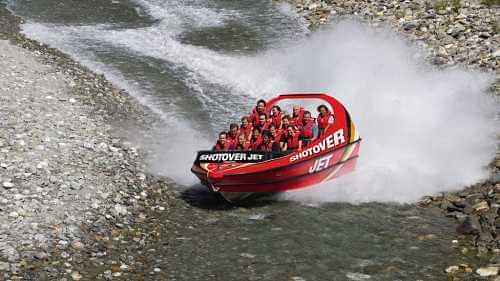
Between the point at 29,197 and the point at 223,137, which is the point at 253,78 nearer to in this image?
the point at 223,137

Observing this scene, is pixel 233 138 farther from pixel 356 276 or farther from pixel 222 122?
pixel 356 276

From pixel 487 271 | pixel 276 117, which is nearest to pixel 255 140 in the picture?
pixel 276 117

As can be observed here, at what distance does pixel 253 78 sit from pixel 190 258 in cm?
1642

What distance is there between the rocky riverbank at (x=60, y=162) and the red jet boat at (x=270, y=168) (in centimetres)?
209

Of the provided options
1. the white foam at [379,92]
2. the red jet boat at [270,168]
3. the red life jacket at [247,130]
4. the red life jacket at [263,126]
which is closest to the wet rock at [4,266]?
the red jet boat at [270,168]

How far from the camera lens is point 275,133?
19500mm

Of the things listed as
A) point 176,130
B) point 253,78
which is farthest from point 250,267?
point 253,78

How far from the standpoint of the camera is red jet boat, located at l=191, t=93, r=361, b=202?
17.7 meters

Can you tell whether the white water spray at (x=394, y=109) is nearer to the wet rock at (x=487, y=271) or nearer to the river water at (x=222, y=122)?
the river water at (x=222, y=122)

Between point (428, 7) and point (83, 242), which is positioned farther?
point (428, 7)

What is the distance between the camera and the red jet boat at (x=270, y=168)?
58.1ft

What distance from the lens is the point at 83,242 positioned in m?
14.7

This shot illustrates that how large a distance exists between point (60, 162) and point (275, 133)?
6662 millimetres

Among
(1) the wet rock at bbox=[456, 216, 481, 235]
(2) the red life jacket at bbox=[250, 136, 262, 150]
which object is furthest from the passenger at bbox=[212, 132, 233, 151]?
(1) the wet rock at bbox=[456, 216, 481, 235]
